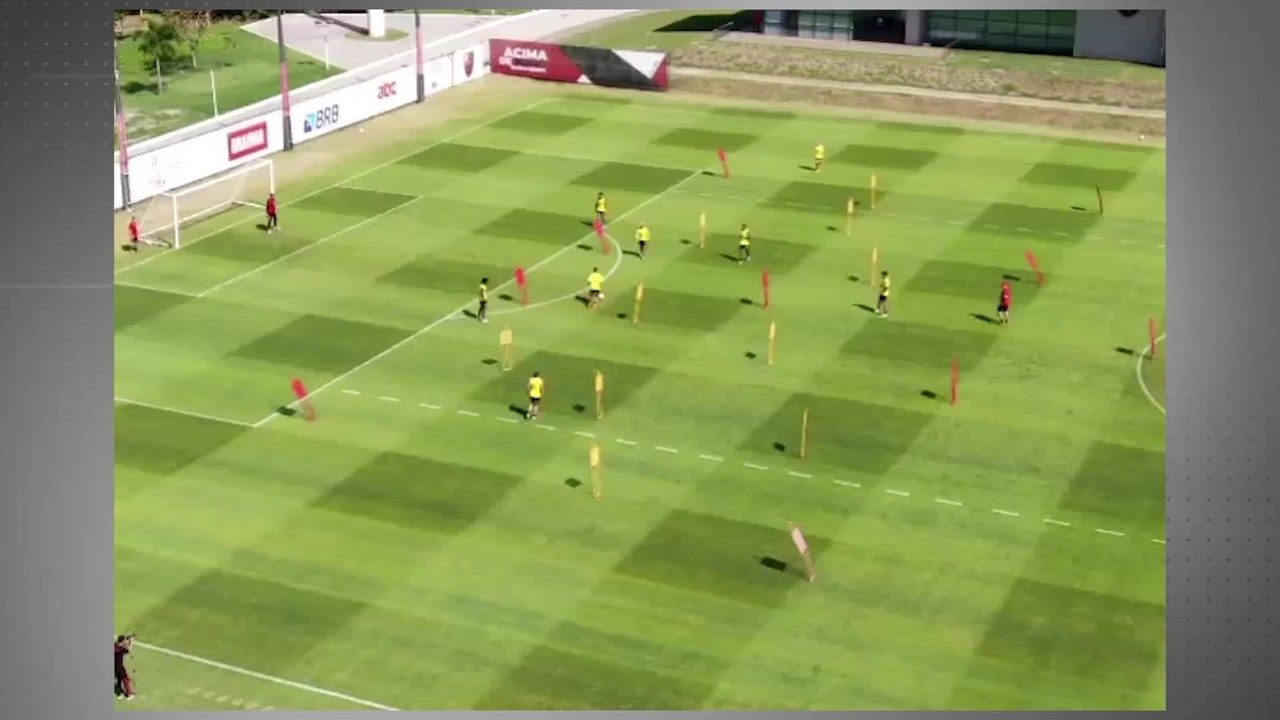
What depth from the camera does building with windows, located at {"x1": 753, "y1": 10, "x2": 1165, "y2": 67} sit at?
235ft

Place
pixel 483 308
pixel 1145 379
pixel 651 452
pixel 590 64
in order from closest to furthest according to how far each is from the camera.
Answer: pixel 651 452 < pixel 1145 379 < pixel 483 308 < pixel 590 64

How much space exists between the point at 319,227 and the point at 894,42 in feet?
104

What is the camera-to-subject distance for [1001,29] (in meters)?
74.4

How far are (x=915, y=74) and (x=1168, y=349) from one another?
47.3m

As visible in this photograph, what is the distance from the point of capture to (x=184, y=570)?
31891mm

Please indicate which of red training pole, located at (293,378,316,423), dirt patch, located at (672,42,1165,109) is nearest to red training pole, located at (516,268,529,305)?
red training pole, located at (293,378,316,423)

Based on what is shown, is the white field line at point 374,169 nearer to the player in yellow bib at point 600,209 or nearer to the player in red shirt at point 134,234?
the player in red shirt at point 134,234

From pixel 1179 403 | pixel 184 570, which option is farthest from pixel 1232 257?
pixel 184 570

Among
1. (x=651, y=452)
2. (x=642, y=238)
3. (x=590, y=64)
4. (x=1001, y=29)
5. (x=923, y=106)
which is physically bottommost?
(x=651, y=452)

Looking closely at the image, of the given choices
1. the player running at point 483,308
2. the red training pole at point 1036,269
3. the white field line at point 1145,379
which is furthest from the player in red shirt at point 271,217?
the white field line at point 1145,379

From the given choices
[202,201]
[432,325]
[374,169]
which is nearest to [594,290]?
[432,325]

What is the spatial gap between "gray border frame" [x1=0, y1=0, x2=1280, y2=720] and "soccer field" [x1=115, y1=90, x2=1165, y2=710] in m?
5.60

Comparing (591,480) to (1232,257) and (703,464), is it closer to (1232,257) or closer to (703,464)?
(703,464)

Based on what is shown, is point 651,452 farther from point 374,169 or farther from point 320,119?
point 320,119
